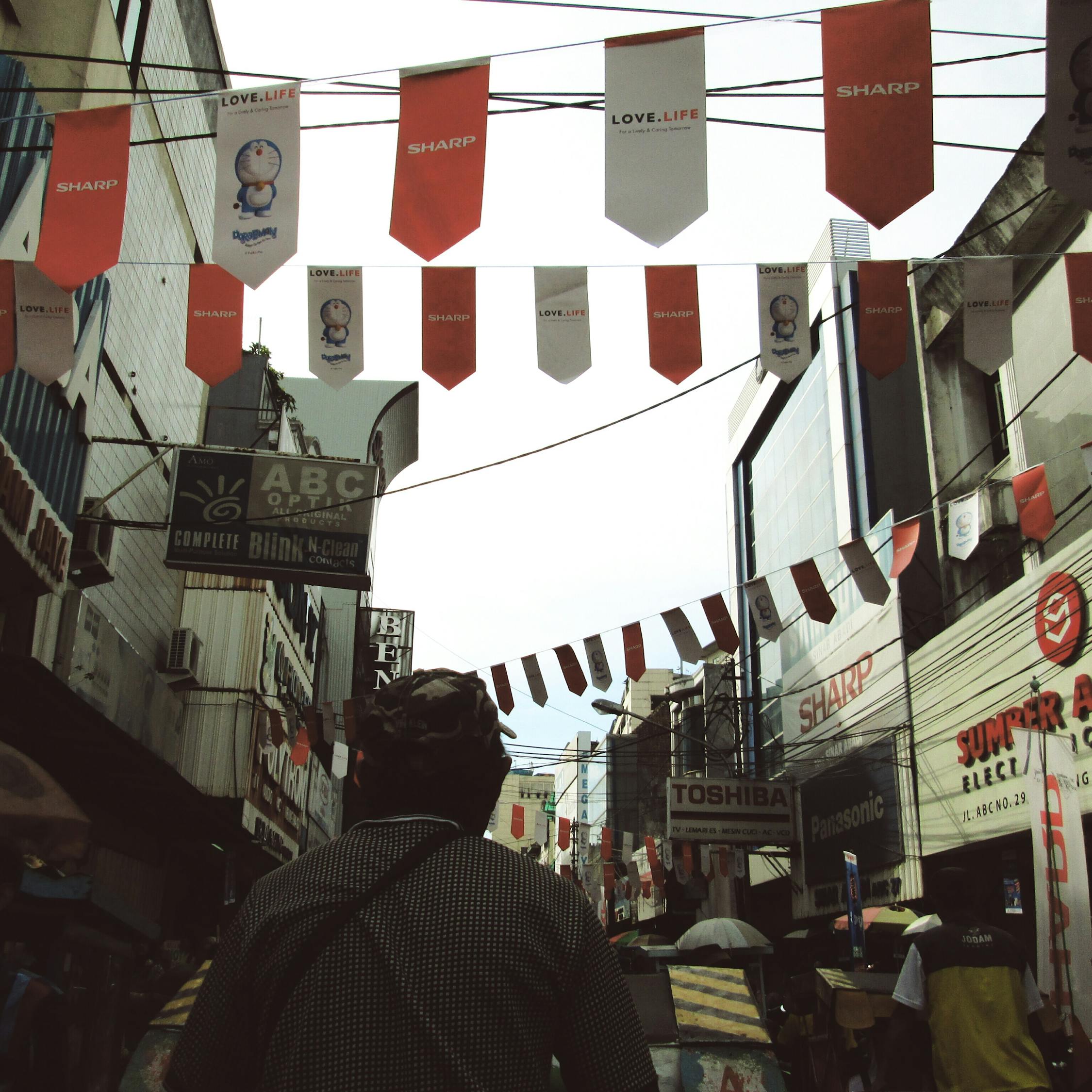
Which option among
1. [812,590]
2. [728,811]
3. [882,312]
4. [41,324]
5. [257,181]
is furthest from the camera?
[728,811]

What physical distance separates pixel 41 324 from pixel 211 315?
4.15 ft

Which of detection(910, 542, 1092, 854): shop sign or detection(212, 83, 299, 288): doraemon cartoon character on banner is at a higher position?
detection(212, 83, 299, 288): doraemon cartoon character on banner

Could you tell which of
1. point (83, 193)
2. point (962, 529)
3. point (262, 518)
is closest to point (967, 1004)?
point (83, 193)

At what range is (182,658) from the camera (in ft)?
57.3

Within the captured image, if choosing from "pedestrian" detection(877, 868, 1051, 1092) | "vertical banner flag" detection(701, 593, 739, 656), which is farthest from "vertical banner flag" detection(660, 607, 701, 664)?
"pedestrian" detection(877, 868, 1051, 1092)

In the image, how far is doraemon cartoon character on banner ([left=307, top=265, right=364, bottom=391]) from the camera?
7254mm

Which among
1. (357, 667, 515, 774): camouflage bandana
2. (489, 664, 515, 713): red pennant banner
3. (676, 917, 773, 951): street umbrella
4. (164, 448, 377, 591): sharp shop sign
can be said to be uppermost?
(164, 448, 377, 591): sharp shop sign

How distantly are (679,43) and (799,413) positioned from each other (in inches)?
825

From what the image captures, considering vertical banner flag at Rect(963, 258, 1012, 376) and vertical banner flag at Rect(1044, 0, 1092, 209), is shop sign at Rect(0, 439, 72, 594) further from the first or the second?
vertical banner flag at Rect(1044, 0, 1092, 209)

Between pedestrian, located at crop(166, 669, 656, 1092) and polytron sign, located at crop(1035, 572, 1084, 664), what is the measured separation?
457 inches

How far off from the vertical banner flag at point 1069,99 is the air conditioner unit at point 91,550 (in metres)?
10.0

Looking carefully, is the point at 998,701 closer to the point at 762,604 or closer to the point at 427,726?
the point at 762,604

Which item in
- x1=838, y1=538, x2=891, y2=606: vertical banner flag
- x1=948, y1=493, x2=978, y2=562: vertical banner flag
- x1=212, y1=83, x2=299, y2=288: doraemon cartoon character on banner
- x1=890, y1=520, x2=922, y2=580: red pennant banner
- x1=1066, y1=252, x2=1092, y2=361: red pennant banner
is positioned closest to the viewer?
x1=212, y1=83, x2=299, y2=288: doraemon cartoon character on banner

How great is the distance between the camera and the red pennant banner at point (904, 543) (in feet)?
39.4
